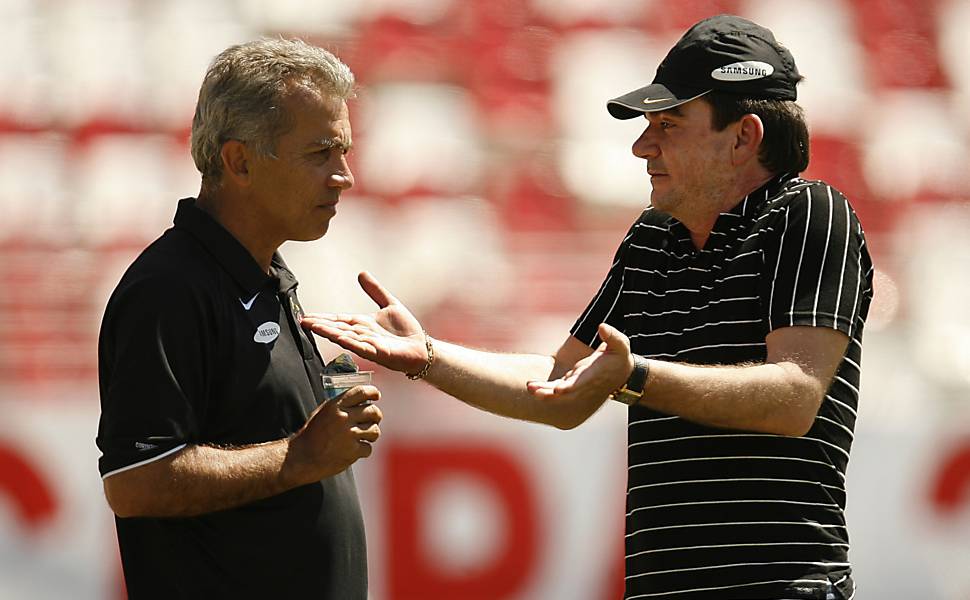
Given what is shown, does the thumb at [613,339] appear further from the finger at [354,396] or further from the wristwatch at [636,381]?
the finger at [354,396]

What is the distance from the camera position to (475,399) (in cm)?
246

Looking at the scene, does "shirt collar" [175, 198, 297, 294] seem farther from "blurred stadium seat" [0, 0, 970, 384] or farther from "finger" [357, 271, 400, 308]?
"blurred stadium seat" [0, 0, 970, 384]

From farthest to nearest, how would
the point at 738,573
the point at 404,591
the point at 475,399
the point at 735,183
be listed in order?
the point at 404,591, the point at 475,399, the point at 735,183, the point at 738,573

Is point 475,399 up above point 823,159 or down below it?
below

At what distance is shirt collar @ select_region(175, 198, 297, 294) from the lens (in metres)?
2.15

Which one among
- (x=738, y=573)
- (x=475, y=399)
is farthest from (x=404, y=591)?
(x=738, y=573)

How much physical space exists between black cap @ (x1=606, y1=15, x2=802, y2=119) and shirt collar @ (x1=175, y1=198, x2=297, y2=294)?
68 centimetres

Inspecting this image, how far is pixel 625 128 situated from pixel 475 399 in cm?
211

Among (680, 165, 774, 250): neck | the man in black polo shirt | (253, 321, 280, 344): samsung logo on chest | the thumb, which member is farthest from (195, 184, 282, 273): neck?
(680, 165, 774, 250): neck

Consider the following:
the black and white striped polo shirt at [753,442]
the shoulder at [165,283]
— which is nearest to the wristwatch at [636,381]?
the black and white striped polo shirt at [753,442]

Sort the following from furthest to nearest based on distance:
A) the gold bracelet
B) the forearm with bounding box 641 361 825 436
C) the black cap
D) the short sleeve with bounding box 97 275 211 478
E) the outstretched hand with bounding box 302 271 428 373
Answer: the gold bracelet
the black cap
the outstretched hand with bounding box 302 271 428 373
the forearm with bounding box 641 361 825 436
the short sleeve with bounding box 97 275 211 478

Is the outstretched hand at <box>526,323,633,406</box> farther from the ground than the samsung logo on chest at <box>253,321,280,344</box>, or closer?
closer

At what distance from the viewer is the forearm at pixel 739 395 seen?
206 cm

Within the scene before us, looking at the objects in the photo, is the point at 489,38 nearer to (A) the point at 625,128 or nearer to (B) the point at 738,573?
(A) the point at 625,128
